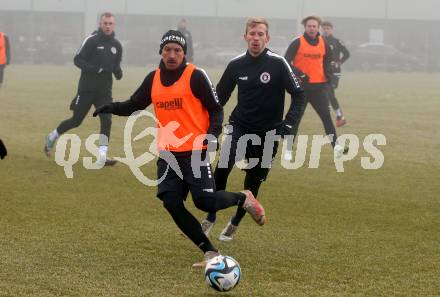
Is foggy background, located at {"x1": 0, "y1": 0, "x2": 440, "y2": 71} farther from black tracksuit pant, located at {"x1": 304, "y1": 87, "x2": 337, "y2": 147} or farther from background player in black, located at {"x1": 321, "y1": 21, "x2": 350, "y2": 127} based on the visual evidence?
black tracksuit pant, located at {"x1": 304, "y1": 87, "x2": 337, "y2": 147}

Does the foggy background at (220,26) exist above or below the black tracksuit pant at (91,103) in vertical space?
below

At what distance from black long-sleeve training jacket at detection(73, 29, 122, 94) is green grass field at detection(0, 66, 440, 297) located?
47.4 inches

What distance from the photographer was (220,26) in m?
54.8

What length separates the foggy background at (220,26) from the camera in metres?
51.1

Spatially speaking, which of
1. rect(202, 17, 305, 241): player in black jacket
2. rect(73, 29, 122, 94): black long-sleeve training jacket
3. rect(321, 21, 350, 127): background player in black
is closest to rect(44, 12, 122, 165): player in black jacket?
rect(73, 29, 122, 94): black long-sleeve training jacket

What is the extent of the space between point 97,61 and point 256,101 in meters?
5.38

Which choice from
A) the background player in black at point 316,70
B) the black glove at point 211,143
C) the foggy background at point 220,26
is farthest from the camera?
the foggy background at point 220,26

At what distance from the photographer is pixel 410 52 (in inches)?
2069

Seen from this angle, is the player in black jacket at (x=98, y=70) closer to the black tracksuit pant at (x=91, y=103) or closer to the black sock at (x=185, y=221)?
the black tracksuit pant at (x=91, y=103)

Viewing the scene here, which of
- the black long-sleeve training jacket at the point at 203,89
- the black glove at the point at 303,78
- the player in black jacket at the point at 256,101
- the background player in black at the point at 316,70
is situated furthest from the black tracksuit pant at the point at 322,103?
the black long-sleeve training jacket at the point at 203,89

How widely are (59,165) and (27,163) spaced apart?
493mm

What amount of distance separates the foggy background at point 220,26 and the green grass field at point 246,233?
36.2 m

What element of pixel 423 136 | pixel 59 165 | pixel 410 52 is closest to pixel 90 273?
pixel 59 165

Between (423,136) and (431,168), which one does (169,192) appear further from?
(423,136)
